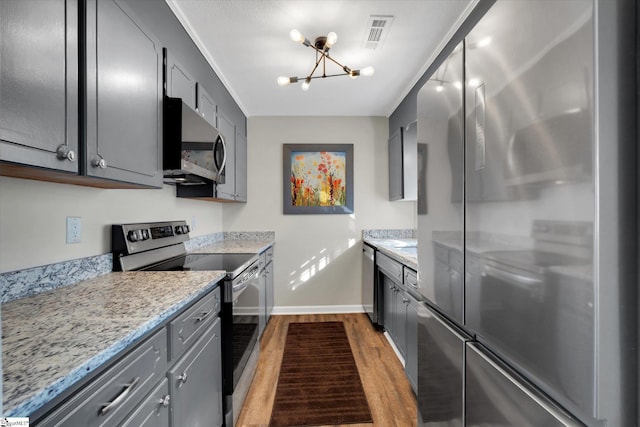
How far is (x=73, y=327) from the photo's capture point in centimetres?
83

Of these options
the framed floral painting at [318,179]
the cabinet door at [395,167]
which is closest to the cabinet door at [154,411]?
the cabinet door at [395,167]

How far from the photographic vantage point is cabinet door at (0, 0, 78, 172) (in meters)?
0.76

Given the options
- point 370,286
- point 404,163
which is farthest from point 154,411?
point 404,163

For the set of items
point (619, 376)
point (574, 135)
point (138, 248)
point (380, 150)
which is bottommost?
point (619, 376)

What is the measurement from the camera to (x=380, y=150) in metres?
3.71

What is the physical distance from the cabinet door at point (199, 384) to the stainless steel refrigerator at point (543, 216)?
3.37 feet

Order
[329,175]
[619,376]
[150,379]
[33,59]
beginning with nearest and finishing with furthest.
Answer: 1. [619,376]
2. [33,59]
3. [150,379]
4. [329,175]

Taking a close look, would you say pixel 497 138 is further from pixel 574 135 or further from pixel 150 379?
pixel 150 379

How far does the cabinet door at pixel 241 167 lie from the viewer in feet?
10.2

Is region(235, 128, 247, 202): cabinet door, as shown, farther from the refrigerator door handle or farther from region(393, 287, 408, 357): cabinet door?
the refrigerator door handle

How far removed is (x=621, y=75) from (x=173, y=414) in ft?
5.24

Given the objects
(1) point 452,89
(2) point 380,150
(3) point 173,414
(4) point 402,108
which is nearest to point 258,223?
(2) point 380,150

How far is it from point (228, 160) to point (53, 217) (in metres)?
1.57

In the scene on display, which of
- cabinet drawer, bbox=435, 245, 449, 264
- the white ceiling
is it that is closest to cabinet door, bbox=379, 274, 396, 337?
cabinet drawer, bbox=435, 245, 449, 264
